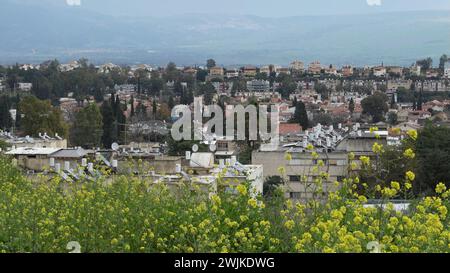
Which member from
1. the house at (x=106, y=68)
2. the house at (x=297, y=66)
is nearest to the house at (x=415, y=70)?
the house at (x=297, y=66)

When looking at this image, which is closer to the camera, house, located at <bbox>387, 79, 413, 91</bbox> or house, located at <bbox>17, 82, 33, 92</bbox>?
house, located at <bbox>17, 82, 33, 92</bbox>

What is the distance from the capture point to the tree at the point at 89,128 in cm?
2758

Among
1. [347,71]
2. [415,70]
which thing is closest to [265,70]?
[347,71]

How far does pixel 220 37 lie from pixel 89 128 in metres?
13.1

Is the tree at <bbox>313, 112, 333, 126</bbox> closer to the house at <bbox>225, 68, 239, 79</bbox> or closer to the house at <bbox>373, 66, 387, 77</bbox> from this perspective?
the house at <bbox>225, 68, 239, 79</bbox>

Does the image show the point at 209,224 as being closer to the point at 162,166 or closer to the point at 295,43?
the point at 162,166

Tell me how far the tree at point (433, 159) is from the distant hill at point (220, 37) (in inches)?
345

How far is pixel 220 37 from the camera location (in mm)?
39375

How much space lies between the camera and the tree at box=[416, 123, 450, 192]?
1515 cm

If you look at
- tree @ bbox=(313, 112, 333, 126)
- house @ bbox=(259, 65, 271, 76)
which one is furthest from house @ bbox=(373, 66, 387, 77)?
tree @ bbox=(313, 112, 333, 126)

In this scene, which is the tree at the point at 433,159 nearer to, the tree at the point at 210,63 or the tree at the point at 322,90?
the tree at the point at 210,63

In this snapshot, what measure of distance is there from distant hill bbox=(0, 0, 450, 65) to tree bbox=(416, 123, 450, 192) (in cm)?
876

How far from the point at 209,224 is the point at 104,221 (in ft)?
3.12

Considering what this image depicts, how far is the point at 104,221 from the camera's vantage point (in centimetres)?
461
